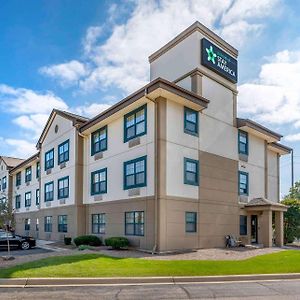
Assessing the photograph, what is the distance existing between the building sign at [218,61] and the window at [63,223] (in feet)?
53.7

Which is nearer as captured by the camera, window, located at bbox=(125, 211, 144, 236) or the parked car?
window, located at bbox=(125, 211, 144, 236)

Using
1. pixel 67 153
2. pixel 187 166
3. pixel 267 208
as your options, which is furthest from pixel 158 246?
pixel 67 153

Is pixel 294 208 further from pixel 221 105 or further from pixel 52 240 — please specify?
pixel 52 240

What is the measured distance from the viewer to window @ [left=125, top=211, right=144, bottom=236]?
71.5 ft

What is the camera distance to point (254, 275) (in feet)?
44.0

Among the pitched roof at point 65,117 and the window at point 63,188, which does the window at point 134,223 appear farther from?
the pitched roof at point 65,117

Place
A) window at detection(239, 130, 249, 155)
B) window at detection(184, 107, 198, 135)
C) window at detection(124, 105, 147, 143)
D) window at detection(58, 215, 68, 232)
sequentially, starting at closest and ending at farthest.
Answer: window at detection(124, 105, 147, 143) → window at detection(184, 107, 198, 135) → window at detection(239, 130, 249, 155) → window at detection(58, 215, 68, 232)

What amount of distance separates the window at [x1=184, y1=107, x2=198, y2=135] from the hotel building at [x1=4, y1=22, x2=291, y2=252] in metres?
0.06

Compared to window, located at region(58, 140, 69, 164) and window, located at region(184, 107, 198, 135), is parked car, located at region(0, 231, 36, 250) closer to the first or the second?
window, located at region(58, 140, 69, 164)

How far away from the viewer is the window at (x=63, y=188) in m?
30.2

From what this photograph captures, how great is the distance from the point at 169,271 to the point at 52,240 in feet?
68.7

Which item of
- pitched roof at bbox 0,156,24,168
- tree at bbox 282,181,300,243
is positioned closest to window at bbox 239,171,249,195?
tree at bbox 282,181,300,243

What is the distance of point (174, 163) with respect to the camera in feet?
70.2

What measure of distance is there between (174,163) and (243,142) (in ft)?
27.9
